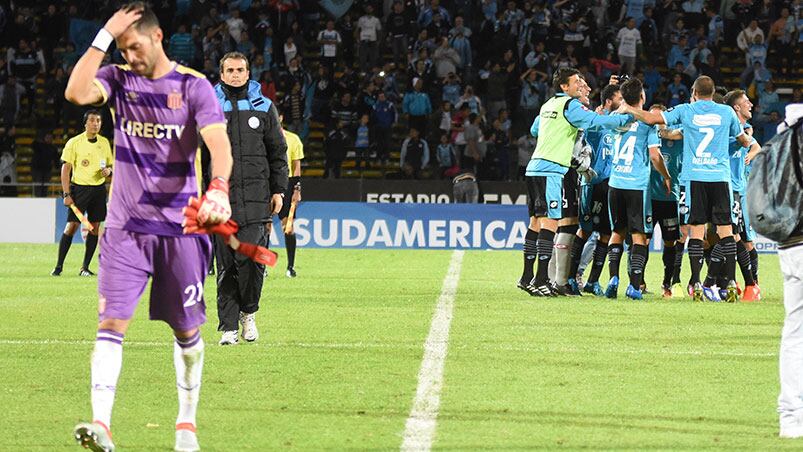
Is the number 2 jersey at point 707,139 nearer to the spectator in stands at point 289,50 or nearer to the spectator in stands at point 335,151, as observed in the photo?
the spectator in stands at point 335,151

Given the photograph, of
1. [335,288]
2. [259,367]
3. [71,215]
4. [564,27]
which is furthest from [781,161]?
[564,27]

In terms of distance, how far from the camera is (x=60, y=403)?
8.16 m

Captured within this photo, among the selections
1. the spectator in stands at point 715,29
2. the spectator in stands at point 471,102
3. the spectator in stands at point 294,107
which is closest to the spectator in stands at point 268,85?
the spectator in stands at point 294,107

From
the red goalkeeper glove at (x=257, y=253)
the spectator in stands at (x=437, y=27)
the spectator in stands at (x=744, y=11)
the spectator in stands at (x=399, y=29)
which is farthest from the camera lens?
the spectator in stands at (x=744, y=11)

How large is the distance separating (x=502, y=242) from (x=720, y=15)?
9.22 meters

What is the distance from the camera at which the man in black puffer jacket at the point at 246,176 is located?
10609 millimetres

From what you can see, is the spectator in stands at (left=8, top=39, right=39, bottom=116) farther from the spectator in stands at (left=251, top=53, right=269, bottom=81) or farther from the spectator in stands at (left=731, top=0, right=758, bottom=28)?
the spectator in stands at (left=731, top=0, right=758, bottom=28)

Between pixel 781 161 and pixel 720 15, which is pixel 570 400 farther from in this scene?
pixel 720 15

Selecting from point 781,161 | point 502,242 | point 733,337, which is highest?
point 781,161

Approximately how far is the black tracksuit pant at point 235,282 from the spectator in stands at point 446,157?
59.4 feet

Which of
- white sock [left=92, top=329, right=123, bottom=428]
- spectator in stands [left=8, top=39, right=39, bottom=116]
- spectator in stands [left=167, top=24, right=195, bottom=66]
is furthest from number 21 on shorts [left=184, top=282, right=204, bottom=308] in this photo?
spectator in stands [left=8, top=39, right=39, bottom=116]

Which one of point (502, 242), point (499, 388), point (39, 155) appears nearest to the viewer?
point (499, 388)

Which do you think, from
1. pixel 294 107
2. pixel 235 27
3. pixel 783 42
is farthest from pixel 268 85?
pixel 783 42

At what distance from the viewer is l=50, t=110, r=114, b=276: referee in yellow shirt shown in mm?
19141
